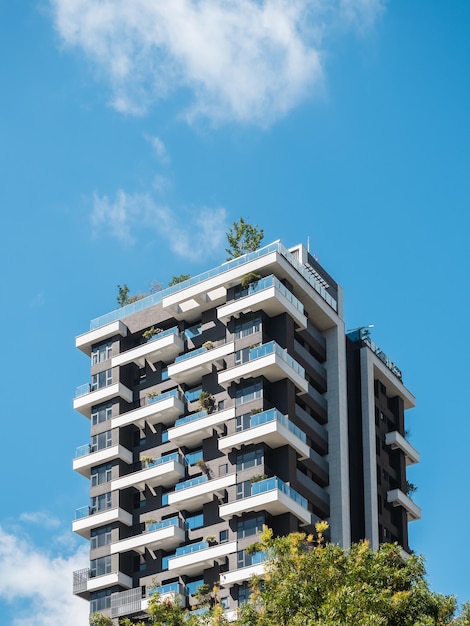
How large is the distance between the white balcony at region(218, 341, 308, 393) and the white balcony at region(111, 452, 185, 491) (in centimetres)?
709

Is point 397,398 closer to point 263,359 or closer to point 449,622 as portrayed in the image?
point 263,359

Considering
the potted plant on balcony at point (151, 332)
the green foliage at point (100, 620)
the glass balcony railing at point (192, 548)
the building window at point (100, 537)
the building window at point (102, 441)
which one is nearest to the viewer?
the green foliage at point (100, 620)

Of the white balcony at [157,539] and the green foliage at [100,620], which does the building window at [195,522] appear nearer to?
the white balcony at [157,539]

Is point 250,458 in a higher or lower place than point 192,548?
higher

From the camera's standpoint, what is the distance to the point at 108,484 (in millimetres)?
99375

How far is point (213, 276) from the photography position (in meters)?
99.6

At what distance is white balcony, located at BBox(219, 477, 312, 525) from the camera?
8831 centimetres

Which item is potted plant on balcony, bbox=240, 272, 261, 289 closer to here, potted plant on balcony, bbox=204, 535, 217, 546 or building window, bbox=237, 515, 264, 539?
building window, bbox=237, 515, 264, 539

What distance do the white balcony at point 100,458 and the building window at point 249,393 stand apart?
10990 millimetres

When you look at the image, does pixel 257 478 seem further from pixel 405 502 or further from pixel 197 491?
pixel 405 502

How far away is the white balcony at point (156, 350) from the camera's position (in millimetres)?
100625

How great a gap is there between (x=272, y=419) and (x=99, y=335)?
21158 millimetres

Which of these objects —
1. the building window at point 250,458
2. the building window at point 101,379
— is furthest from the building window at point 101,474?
the building window at point 250,458

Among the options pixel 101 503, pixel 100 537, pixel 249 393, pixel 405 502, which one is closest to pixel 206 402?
pixel 249 393
